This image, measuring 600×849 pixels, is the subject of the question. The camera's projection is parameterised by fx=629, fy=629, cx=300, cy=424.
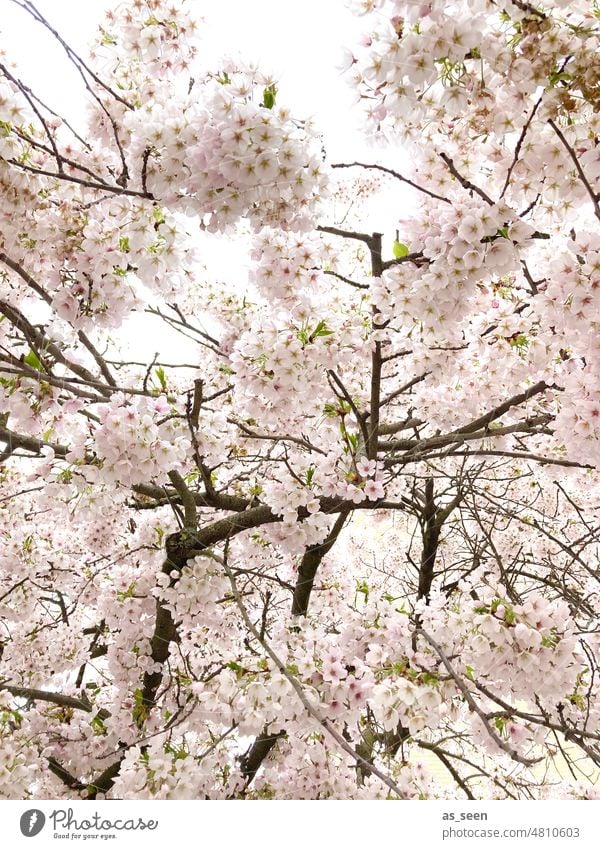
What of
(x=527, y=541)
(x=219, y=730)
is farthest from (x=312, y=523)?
(x=527, y=541)

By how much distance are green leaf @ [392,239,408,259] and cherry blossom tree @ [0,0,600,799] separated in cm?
5

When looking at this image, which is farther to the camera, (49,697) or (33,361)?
(49,697)

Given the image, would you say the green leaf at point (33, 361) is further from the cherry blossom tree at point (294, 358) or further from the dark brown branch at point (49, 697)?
the dark brown branch at point (49, 697)

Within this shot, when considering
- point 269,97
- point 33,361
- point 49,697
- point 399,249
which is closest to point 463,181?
point 399,249

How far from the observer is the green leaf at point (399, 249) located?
1447 mm

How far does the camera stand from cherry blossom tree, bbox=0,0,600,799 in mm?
1051

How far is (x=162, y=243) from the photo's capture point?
125 centimetres

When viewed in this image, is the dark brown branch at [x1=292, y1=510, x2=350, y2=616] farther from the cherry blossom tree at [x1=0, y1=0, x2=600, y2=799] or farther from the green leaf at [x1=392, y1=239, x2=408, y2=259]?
the green leaf at [x1=392, y1=239, x2=408, y2=259]

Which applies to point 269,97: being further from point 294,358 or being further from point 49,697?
point 49,697

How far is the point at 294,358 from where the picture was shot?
1.50 meters

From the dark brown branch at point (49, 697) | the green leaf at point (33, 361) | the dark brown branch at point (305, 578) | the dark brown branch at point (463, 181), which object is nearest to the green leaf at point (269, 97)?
the dark brown branch at point (463, 181)

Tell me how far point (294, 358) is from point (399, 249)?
1.15ft

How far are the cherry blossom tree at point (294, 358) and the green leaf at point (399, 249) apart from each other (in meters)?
0.05

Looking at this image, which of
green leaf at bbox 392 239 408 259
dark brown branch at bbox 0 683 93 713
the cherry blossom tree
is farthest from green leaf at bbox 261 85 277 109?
dark brown branch at bbox 0 683 93 713
